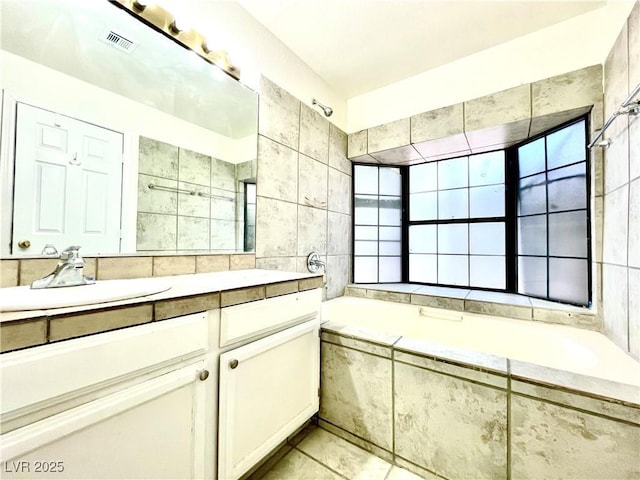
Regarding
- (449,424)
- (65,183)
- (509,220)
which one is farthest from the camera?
(509,220)

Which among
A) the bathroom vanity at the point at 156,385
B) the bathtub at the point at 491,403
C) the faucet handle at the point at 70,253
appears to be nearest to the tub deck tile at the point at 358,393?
the bathtub at the point at 491,403

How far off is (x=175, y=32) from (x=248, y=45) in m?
0.48

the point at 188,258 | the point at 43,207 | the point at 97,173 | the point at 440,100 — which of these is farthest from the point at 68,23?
the point at 440,100

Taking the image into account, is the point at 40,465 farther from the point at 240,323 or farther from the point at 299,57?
the point at 299,57

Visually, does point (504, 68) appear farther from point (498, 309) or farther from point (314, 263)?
point (314, 263)

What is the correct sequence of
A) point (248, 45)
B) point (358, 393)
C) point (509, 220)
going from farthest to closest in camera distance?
1. point (509, 220)
2. point (248, 45)
3. point (358, 393)

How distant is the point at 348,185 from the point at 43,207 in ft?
6.98

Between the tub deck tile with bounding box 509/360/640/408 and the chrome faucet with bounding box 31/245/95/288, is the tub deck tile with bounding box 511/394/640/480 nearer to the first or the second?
the tub deck tile with bounding box 509/360/640/408

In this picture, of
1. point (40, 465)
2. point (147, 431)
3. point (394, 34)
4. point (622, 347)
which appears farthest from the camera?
point (394, 34)

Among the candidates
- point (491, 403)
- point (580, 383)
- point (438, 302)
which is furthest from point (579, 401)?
point (438, 302)

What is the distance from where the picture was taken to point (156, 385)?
2.44 feet

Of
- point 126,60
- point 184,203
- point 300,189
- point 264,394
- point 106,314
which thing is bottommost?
point 264,394

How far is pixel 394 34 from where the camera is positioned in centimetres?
181

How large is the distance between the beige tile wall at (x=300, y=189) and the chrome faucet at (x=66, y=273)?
35.0 inches
